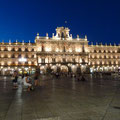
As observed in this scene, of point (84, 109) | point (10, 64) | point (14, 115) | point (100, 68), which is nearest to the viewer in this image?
point (14, 115)

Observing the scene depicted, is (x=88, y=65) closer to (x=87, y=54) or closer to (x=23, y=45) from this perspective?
(x=87, y=54)

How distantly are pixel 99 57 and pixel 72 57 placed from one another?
Result: 1605 cm

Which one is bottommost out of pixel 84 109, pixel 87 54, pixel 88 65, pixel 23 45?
pixel 84 109

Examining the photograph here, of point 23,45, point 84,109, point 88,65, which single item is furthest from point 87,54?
point 84,109

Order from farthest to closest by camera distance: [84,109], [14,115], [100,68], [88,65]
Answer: [100,68]
[88,65]
[84,109]
[14,115]

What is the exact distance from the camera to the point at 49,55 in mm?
70500

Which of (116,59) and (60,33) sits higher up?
(60,33)

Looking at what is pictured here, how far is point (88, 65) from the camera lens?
7362 cm

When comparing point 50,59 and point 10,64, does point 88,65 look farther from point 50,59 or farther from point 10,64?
point 10,64

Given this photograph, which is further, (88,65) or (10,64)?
(88,65)

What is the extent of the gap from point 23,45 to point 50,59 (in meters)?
14.5

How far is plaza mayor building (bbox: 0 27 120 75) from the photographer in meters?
69.3

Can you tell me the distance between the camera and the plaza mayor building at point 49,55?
6931 centimetres

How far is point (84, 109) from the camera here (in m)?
7.91
